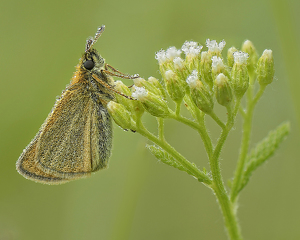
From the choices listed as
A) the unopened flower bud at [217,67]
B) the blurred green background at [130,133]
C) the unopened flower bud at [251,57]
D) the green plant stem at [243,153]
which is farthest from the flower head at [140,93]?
the blurred green background at [130,133]

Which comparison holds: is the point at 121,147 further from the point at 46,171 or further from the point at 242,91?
the point at 242,91

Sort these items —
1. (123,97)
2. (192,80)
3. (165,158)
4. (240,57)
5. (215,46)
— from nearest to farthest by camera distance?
(165,158)
(192,80)
(240,57)
(215,46)
(123,97)

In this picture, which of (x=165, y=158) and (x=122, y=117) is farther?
(x=122, y=117)

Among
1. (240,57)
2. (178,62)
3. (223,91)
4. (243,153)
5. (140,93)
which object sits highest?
(240,57)

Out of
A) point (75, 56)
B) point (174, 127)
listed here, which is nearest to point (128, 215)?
point (174, 127)

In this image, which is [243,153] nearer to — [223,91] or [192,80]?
[223,91]

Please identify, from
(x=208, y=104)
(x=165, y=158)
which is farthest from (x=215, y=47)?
(x=165, y=158)
